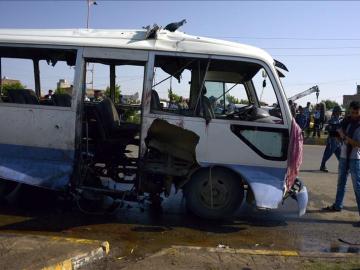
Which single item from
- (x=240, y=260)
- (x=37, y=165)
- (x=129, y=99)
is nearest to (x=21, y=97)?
(x=37, y=165)

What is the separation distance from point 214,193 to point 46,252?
2.63m

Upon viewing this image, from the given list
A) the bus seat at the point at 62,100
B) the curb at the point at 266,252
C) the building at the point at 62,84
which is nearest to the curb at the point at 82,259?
the curb at the point at 266,252

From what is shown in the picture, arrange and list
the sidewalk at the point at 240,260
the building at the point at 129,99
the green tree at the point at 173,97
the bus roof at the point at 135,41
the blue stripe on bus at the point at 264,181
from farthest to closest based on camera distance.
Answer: the building at the point at 129,99 < the green tree at the point at 173,97 < the bus roof at the point at 135,41 < the blue stripe on bus at the point at 264,181 < the sidewalk at the point at 240,260

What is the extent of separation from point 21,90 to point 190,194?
2.91 metres

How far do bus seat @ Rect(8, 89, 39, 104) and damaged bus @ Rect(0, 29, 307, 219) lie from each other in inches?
0.6

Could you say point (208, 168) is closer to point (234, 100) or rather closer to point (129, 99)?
point (234, 100)

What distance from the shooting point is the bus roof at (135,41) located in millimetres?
6656

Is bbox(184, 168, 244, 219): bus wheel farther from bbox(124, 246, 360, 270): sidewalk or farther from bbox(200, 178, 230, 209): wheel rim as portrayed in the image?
bbox(124, 246, 360, 270): sidewalk

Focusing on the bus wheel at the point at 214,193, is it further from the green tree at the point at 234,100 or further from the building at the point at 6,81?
the building at the point at 6,81

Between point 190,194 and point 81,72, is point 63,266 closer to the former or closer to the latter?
point 190,194

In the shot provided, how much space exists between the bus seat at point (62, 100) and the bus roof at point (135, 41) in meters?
0.74

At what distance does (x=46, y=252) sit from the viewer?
4.96 m

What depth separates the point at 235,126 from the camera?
21.8ft

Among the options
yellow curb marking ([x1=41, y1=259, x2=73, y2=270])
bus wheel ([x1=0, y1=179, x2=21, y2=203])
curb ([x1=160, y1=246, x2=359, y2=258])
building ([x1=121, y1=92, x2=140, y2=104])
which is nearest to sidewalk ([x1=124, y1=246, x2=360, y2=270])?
curb ([x1=160, y1=246, x2=359, y2=258])
